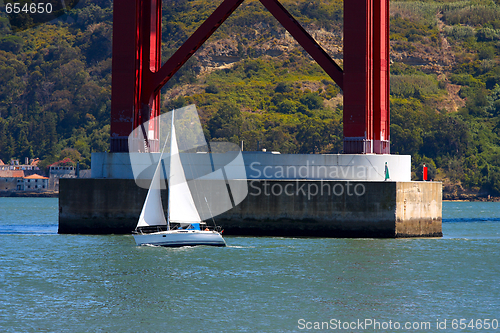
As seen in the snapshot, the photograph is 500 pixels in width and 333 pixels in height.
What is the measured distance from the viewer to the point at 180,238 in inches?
1609

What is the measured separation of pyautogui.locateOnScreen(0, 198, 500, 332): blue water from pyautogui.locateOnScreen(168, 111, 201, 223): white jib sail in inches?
80.8

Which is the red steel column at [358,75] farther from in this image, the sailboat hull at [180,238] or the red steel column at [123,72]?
the red steel column at [123,72]

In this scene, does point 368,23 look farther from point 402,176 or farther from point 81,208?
point 81,208

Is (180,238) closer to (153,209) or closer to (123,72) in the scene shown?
(153,209)

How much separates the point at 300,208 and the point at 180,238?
807 cm

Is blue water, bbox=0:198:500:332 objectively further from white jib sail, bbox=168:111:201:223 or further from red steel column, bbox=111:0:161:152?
red steel column, bbox=111:0:161:152

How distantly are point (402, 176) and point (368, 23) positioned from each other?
33.2ft

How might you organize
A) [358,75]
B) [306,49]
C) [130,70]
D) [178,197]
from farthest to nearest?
[130,70] < [306,49] < [358,75] < [178,197]

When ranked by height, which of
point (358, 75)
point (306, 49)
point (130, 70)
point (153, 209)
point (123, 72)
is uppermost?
point (306, 49)

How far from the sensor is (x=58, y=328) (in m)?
24.0

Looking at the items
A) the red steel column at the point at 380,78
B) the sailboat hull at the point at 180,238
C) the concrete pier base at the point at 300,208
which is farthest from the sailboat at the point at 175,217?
the red steel column at the point at 380,78

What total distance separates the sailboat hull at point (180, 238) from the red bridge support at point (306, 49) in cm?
930

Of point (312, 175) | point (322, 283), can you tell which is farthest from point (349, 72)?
point (322, 283)

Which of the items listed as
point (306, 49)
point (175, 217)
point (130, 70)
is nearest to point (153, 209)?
point (175, 217)
